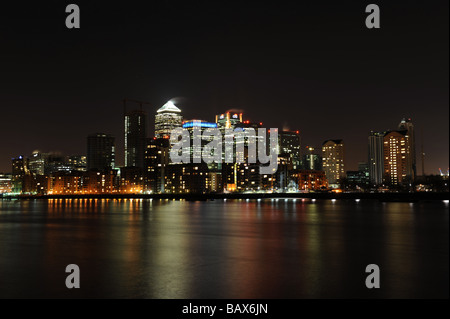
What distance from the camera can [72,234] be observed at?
4403 cm

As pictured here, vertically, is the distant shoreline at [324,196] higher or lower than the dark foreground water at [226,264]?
lower

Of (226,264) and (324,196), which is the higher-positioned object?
(226,264)

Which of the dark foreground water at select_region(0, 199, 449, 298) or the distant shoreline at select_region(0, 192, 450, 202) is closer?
the dark foreground water at select_region(0, 199, 449, 298)

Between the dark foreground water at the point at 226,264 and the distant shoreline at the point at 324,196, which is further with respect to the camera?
the distant shoreline at the point at 324,196

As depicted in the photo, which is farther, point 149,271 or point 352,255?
point 352,255

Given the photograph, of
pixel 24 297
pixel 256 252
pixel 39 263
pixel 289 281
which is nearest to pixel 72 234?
pixel 39 263

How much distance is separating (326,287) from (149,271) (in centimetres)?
951

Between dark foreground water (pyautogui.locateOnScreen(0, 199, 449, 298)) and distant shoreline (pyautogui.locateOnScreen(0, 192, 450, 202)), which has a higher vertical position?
dark foreground water (pyautogui.locateOnScreen(0, 199, 449, 298))

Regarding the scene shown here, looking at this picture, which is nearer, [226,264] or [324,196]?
[226,264]
